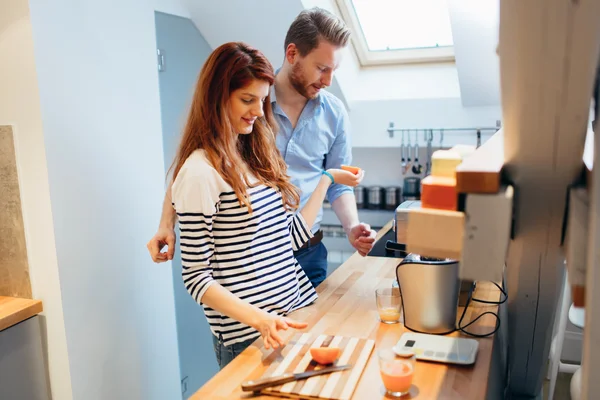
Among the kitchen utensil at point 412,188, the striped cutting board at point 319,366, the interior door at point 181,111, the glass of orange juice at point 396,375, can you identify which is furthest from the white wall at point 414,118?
the glass of orange juice at point 396,375

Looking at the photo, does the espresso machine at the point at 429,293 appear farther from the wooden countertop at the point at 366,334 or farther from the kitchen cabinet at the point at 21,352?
the kitchen cabinet at the point at 21,352

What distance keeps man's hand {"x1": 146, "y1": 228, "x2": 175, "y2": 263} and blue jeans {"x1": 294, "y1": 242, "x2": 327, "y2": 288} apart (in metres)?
0.59

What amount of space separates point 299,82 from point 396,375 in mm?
1157

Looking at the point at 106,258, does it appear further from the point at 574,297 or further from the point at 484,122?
the point at 484,122

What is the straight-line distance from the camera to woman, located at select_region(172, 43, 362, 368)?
1290 millimetres

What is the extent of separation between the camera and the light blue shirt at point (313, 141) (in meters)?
1.95

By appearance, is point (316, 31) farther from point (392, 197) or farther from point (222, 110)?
point (392, 197)

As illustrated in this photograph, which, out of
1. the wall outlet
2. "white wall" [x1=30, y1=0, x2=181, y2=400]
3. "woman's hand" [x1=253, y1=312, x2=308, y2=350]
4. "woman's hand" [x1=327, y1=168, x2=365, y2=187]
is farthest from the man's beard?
the wall outlet

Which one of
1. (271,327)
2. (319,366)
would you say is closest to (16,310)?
(271,327)

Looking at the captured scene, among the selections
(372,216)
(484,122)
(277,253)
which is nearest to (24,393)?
(277,253)

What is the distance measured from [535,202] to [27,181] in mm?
1571

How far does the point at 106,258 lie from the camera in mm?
1933

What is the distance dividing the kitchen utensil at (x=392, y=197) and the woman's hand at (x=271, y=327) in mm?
2091

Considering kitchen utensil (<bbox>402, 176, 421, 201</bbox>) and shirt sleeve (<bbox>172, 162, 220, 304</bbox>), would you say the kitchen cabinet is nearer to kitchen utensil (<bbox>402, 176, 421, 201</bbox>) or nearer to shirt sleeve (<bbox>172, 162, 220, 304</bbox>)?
shirt sleeve (<bbox>172, 162, 220, 304</bbox>)
